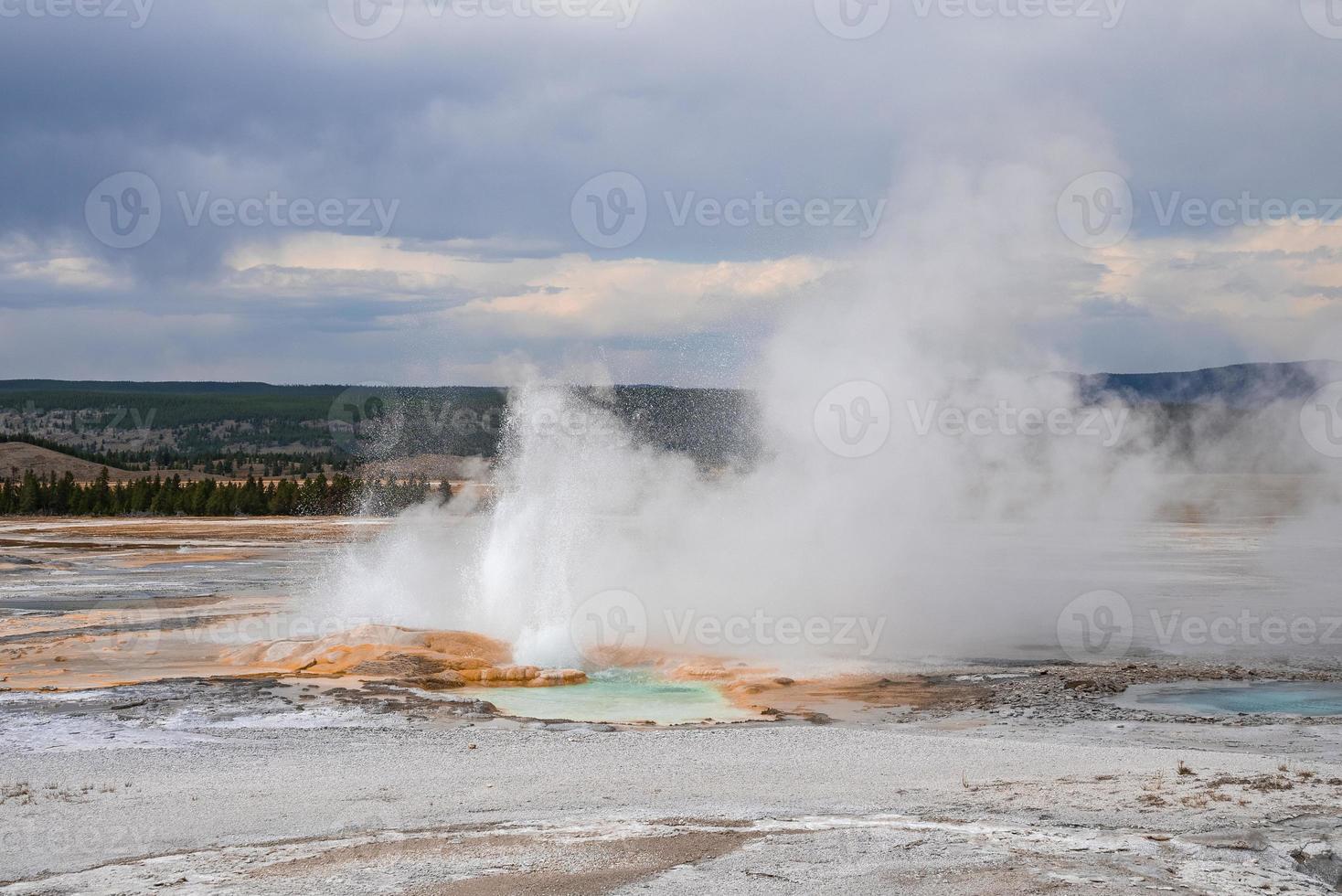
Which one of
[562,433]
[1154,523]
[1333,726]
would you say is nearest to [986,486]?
[1154,523]

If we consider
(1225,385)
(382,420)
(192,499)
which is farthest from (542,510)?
(382,420)

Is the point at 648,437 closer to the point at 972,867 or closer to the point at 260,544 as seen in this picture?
the point at 260,544

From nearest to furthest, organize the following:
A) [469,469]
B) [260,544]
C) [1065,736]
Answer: [1065,736], [260,544], [469,469]

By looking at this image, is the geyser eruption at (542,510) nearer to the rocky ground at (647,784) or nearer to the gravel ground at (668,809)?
the rocky ground at (647,784)
